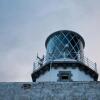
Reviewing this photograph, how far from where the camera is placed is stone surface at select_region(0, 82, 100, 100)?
1438cm

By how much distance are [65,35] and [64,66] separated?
120 inches

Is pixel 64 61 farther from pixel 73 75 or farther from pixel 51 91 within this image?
pixel 51 91

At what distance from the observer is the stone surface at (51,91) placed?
1438 cm

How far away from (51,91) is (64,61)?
4469mm

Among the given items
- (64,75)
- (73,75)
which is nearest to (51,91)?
(64,75)

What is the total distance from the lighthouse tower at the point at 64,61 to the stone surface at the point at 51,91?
3424mm

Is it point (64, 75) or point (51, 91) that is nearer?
point (51, 91)

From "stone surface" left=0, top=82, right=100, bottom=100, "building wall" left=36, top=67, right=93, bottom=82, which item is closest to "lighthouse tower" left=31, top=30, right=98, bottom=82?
"building wall" left=36, top=67, right=93, bottom=82

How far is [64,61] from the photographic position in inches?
739

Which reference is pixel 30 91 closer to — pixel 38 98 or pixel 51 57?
pixel 38 98

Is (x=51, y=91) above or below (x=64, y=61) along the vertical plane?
below

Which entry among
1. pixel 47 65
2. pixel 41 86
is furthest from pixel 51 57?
pixel 41 86

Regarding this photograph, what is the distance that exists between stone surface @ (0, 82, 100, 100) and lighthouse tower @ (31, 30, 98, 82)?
3.42 meters

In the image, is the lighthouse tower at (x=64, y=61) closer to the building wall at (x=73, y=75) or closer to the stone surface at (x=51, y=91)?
the building wall at (x=73, y=75)
